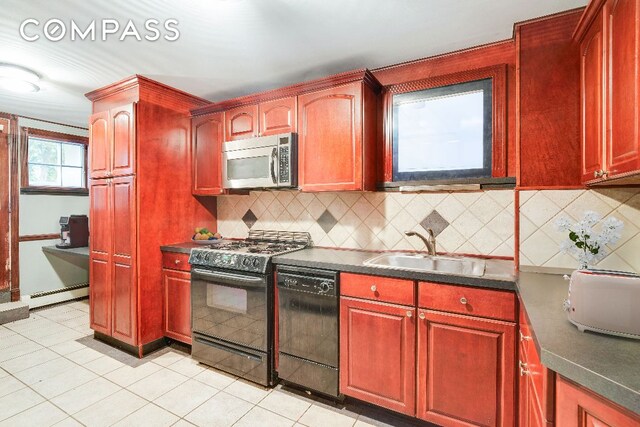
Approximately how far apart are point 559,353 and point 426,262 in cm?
137

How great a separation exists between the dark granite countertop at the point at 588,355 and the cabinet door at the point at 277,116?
2.01 meters

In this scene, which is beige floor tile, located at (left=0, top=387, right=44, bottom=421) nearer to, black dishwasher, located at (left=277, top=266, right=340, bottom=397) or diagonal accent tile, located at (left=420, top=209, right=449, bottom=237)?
black dishwasher, located at (left=277, top=266, right=340, bottom=397)

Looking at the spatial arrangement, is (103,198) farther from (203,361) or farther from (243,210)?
(203,361)

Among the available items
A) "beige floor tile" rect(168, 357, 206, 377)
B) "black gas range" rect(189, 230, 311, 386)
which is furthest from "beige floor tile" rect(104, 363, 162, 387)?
"black gas range" rect(189, 230, 311, 386)

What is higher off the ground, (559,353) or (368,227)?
(368,227)

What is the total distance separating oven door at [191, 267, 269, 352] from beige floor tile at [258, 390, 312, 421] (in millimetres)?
315

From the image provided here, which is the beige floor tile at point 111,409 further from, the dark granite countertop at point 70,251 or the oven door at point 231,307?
the dark granite countertop at point 70,251

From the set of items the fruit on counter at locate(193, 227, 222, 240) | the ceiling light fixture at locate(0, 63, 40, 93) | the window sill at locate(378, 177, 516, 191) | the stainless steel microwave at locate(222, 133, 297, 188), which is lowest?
the fruit on counter at locate(193, 227, 222, 240)

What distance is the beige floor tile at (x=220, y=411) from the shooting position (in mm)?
1885

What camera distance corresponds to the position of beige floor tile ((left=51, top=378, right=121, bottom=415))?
2.03 metres

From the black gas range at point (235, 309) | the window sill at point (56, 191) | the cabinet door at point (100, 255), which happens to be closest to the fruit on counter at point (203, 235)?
the black gas range at point (235, 309)

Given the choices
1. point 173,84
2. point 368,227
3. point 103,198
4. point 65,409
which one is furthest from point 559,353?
point 103,198

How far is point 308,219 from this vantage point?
2.84 m

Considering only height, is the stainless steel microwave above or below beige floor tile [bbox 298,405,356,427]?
above
